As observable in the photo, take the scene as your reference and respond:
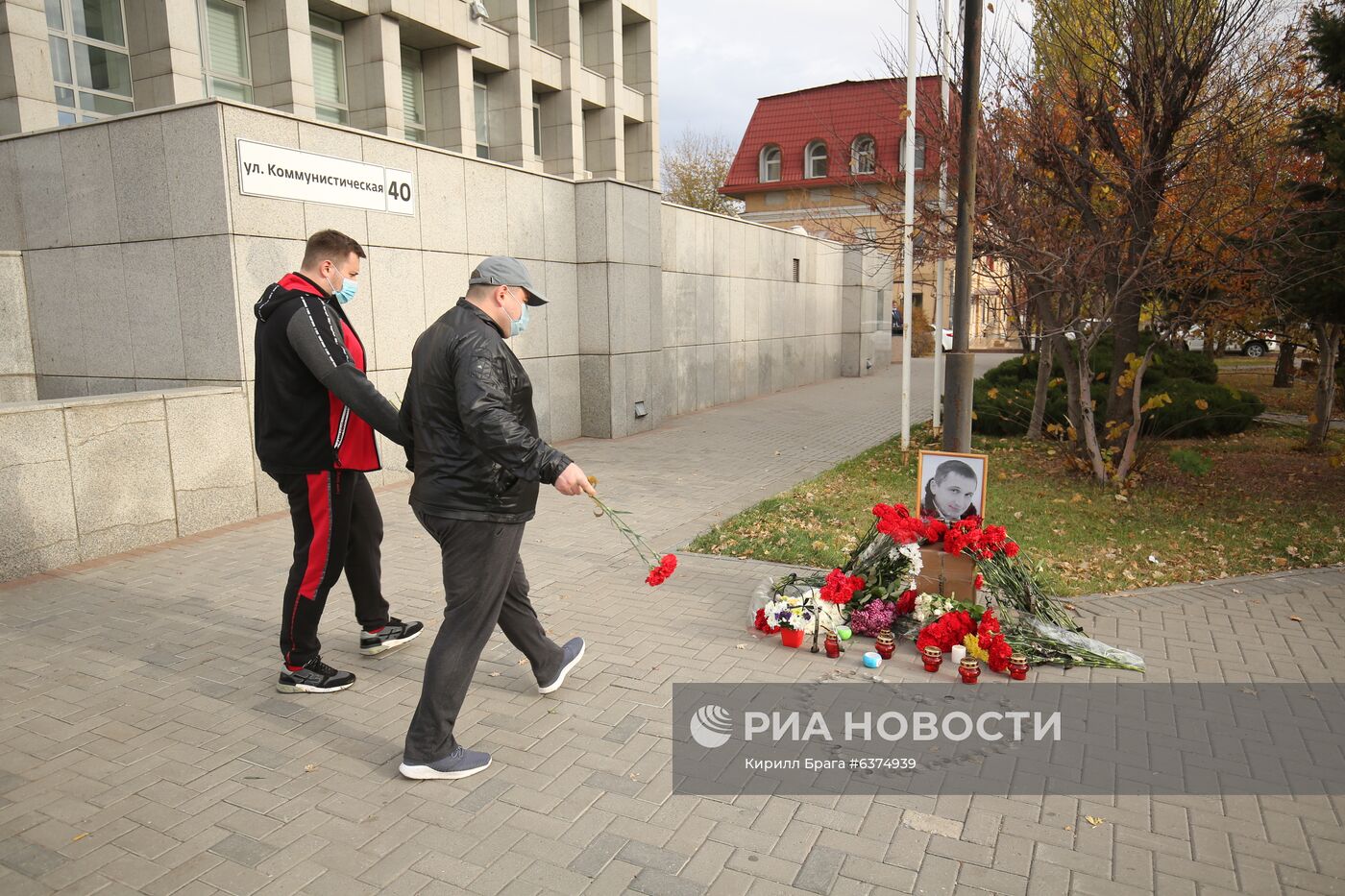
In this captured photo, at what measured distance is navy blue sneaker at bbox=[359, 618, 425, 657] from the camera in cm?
498

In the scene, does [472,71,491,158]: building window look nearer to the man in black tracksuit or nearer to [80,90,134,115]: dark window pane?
[80,90,134,115]: dark window pane

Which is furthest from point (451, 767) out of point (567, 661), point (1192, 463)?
point (1192, 463)

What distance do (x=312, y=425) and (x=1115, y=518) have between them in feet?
22.5

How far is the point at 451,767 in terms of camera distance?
144 inches

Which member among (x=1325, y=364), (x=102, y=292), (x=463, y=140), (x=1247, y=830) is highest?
(x=463, y=140)

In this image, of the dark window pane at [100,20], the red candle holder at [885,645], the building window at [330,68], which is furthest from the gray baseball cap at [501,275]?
the building window at [330,68]

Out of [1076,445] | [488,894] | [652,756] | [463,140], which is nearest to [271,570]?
[652,756]

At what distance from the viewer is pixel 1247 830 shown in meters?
3.29

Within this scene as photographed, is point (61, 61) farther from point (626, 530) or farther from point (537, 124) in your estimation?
point (626, 530)

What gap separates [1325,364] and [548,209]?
9.88 m

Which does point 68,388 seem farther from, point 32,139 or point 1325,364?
point 1325,364

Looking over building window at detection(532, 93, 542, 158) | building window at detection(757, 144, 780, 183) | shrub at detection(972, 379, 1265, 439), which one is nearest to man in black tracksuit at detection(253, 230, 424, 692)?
shrub at detection(972, 379, 1265, 439)

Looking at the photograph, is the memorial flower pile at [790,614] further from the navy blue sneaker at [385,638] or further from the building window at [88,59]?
the building window at [88,59]

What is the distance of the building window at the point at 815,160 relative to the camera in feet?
142
